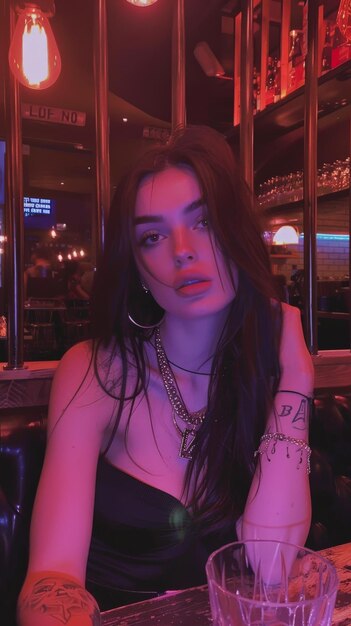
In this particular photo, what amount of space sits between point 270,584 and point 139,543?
1.60ft

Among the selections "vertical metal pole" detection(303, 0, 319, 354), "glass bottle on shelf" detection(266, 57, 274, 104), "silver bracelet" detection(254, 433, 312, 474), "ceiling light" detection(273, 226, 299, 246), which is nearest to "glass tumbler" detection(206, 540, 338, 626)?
"silver bracelet" detection(254, 433, 312, 474)

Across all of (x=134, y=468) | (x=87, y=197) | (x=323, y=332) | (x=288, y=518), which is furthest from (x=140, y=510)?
(x=87, y=197)

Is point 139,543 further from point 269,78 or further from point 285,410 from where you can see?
point 269,78

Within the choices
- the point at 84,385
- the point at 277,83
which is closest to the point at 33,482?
the point at 84,385

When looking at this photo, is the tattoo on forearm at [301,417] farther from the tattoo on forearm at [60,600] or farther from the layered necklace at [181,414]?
the tattoo on forearm at [60,600]

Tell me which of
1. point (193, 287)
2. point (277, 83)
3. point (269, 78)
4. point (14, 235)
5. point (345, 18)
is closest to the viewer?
point (193, 287)

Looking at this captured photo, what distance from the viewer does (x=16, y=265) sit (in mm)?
1515

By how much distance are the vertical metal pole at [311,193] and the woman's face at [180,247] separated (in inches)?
31.6

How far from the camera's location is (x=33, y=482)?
122 centimetres

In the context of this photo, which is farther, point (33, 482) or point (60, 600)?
point (33, 482)

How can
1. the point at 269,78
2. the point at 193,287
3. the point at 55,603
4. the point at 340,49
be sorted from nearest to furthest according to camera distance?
the point at 55,603 → the point at 193,287 → the point at 340,49 → the point at 269,78

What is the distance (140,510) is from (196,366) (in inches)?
14.6

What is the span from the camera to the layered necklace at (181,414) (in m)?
1.19

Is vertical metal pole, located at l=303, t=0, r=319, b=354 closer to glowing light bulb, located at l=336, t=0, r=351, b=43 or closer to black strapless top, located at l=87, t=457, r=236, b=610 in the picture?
glowing light bulb, located at l=336, t=0, r=351, b=43
